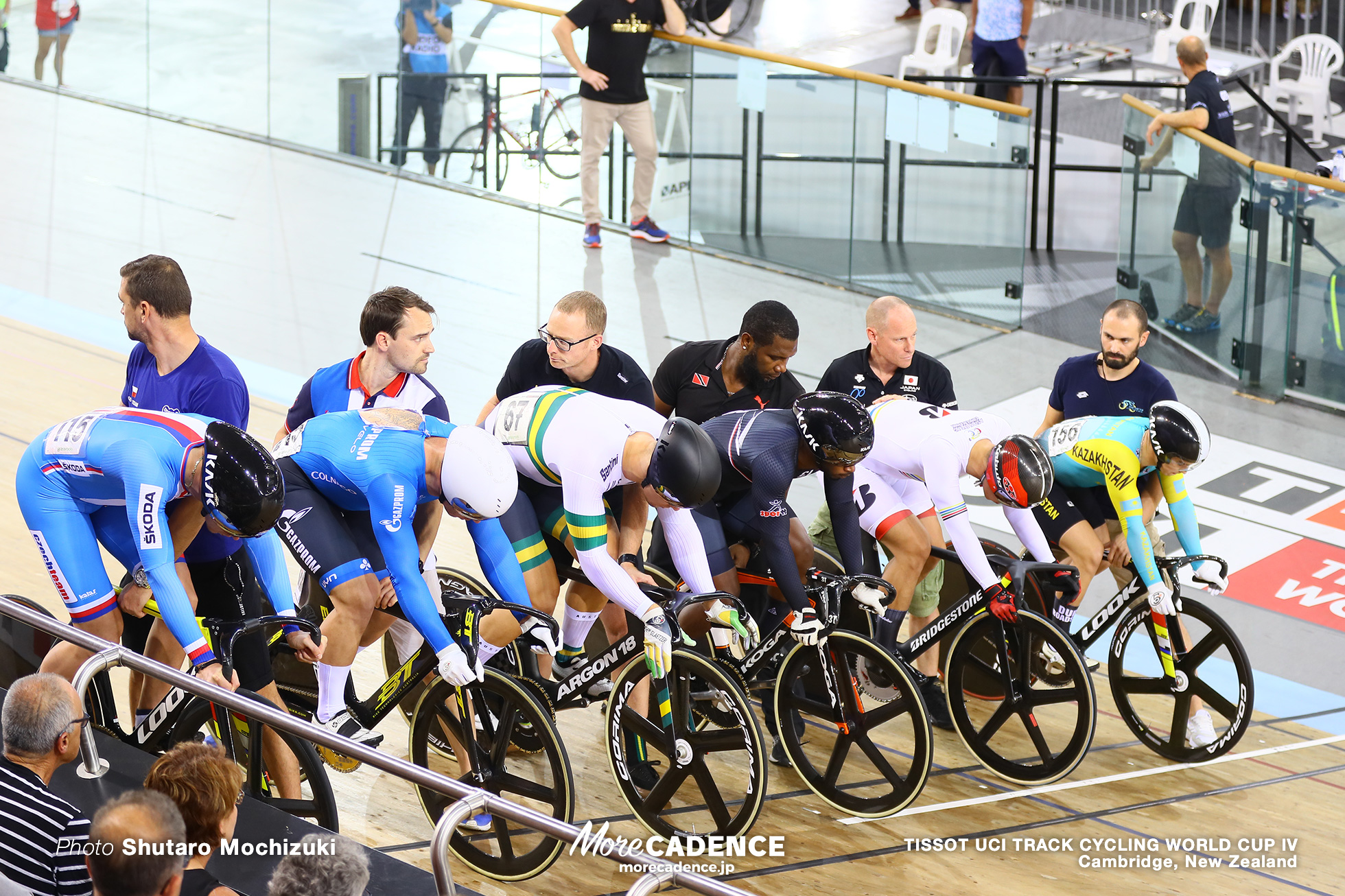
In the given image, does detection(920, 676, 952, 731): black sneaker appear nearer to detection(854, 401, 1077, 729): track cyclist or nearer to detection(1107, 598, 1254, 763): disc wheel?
detection(854, 401, 1077, 729): track cyclist

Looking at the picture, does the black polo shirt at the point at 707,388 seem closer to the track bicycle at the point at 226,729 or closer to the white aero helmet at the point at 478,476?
the white aero helmet at the point at 478,476

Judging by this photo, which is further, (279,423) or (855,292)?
(855,292)

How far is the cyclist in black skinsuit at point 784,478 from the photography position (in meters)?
4.39

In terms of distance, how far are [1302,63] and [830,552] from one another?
9.60 metres

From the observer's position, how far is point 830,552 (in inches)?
225

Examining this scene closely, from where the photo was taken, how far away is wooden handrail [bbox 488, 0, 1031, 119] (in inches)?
360

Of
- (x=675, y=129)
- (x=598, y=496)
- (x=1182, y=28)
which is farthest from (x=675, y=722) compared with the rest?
(x=1182, y=28)

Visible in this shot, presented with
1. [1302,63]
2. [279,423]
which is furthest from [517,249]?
[1302,63]

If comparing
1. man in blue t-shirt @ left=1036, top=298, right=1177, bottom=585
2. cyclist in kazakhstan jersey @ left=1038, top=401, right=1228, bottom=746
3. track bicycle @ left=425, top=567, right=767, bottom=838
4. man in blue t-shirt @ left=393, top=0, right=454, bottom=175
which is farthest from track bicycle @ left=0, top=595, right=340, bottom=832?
man in blue t-shirt @ left=393, top=0, right=454, bottom=175

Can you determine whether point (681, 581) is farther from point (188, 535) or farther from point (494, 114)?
point (494, 114)

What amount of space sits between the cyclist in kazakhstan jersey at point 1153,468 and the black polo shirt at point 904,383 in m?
0.56

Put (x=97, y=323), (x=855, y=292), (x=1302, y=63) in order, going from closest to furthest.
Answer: (x=97, y=323)
(x=855, y=292)
(x=1302, y=63)

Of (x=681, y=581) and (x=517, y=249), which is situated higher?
(x=517, y=249)

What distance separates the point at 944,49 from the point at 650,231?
464 centimetres
